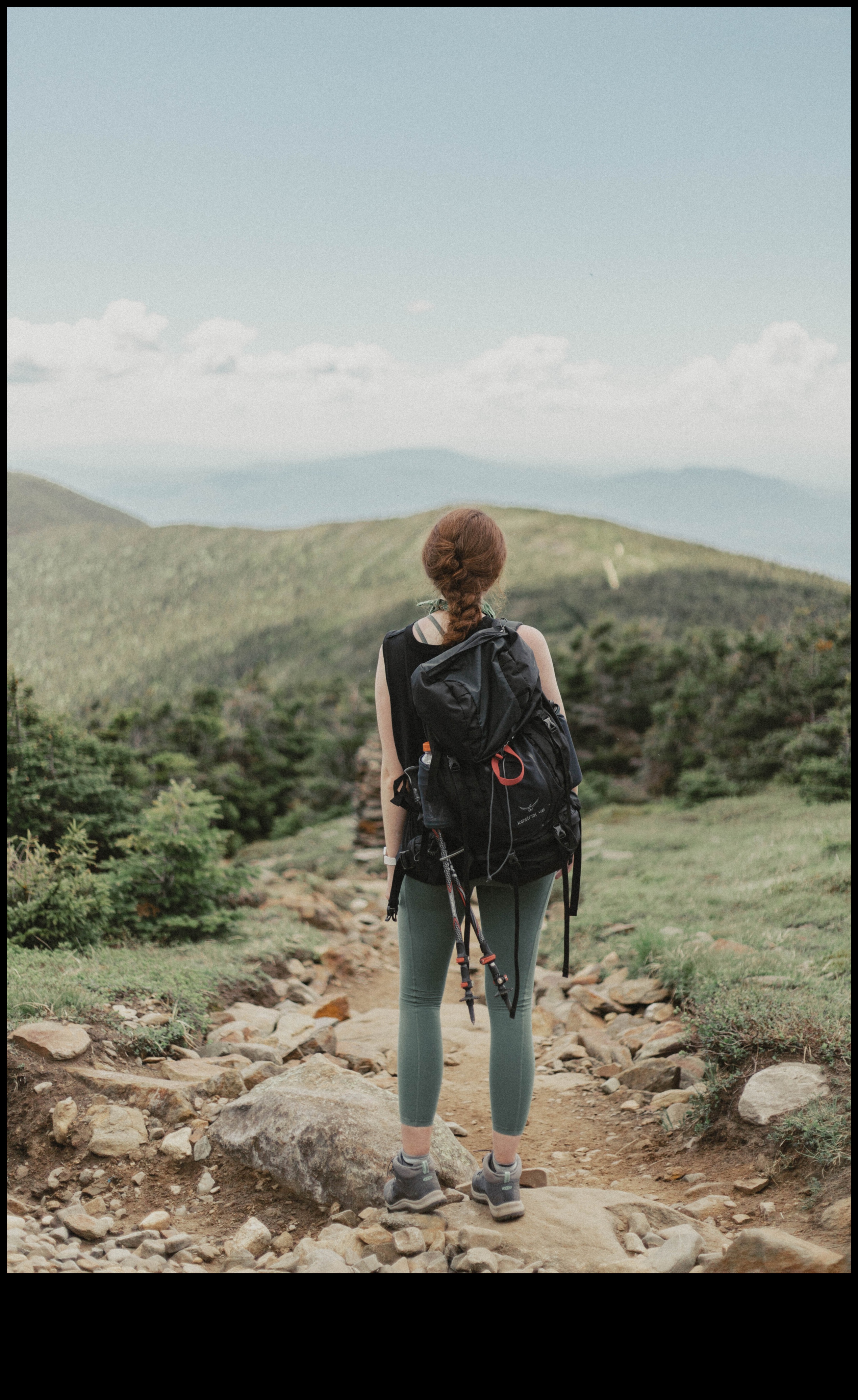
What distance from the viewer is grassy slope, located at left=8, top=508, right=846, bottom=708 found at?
134ft

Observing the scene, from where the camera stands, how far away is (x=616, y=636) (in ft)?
59.3

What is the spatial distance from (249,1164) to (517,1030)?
1133 mm

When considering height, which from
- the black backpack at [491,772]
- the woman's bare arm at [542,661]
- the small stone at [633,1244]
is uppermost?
the woman's bare arm at [542,661]

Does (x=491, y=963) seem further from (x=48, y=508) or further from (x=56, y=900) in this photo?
(x=48, y=508)

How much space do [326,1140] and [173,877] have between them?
3.33m

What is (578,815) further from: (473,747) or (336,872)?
(336,872)

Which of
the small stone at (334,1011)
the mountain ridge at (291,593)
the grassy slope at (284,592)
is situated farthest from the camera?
the grassy slope at (284,592)

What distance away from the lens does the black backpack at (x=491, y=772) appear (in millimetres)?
2371

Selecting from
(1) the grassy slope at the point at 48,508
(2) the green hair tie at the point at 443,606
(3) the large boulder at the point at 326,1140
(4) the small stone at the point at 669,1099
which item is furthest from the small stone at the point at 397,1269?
(1) the grassy slope at the point at 48,508

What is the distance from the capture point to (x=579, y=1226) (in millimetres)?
2598

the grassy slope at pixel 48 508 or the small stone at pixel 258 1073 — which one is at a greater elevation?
the grassy slope at pixel 48 508

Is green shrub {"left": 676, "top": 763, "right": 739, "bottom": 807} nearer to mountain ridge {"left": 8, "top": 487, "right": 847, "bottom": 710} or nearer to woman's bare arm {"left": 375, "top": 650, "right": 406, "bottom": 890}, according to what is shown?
mountain ridge {"left": 8, "top": 487, "right": 847, "bottom": 710}

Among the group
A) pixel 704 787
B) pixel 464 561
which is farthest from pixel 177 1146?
pixel 704 787

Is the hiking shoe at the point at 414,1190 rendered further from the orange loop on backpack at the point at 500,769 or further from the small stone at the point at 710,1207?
the orange loop on backpack at the point at 500,769
